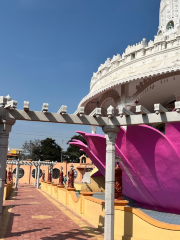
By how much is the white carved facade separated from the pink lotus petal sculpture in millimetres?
2950

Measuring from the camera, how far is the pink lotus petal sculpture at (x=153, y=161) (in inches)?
354

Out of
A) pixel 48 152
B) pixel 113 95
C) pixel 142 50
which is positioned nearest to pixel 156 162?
pixel 113 95

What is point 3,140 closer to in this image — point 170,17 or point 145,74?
point 145,74

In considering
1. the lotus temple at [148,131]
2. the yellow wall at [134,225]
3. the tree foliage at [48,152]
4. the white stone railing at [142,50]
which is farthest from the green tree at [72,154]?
the yellow wall at [134,225]

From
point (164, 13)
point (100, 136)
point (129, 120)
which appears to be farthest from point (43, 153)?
point (129, 120)

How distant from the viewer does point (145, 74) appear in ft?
35.7

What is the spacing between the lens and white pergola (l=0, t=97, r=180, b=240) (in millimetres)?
5978

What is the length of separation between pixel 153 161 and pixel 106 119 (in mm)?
3785

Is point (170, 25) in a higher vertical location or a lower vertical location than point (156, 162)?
higher

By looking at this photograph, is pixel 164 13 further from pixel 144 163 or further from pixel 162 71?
pixel 144 163

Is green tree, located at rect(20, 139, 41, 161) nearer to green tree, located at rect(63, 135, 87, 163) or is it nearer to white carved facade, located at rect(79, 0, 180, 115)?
green tree, located at rect(63, 135, 87, 163)

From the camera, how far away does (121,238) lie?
6.59 m

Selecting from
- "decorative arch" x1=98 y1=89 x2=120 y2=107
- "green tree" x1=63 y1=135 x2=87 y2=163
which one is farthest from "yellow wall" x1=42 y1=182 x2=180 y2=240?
"green tree" x1=63 y1=135 x2=87 y2=163

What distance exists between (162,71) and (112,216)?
665 centimetres
